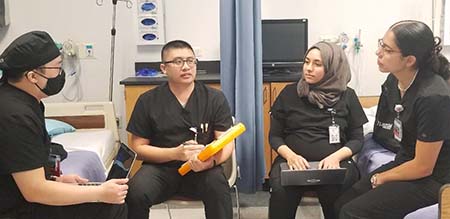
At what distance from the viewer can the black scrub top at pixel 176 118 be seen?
255 centimetres

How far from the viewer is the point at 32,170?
A: 172 cm

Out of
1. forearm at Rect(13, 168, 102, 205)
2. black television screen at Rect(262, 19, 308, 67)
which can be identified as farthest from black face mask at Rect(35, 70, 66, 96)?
black television screen at Rect(262, 19, 308, 67)

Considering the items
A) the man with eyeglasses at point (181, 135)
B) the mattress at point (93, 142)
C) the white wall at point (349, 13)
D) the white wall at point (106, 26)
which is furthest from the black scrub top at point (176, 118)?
the white wall at point (349, 13)

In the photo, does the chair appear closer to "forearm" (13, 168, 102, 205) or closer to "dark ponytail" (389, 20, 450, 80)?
"forearm" (13, 168, 102, 205)

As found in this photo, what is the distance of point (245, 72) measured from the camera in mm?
2902

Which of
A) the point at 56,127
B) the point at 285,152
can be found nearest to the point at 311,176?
the point at 285,152

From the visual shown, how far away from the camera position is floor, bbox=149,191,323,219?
311 cm

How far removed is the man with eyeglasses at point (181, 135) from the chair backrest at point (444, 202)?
1.00 metres

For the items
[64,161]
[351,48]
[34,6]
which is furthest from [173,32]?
[64,161]

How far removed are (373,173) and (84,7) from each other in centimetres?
251

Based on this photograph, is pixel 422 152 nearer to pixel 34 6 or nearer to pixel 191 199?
pixel 191 199

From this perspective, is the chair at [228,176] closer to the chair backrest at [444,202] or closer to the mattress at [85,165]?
the mattress at [85,165]

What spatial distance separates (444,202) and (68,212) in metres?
1.33

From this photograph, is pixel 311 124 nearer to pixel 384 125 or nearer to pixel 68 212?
pixel 384 125
